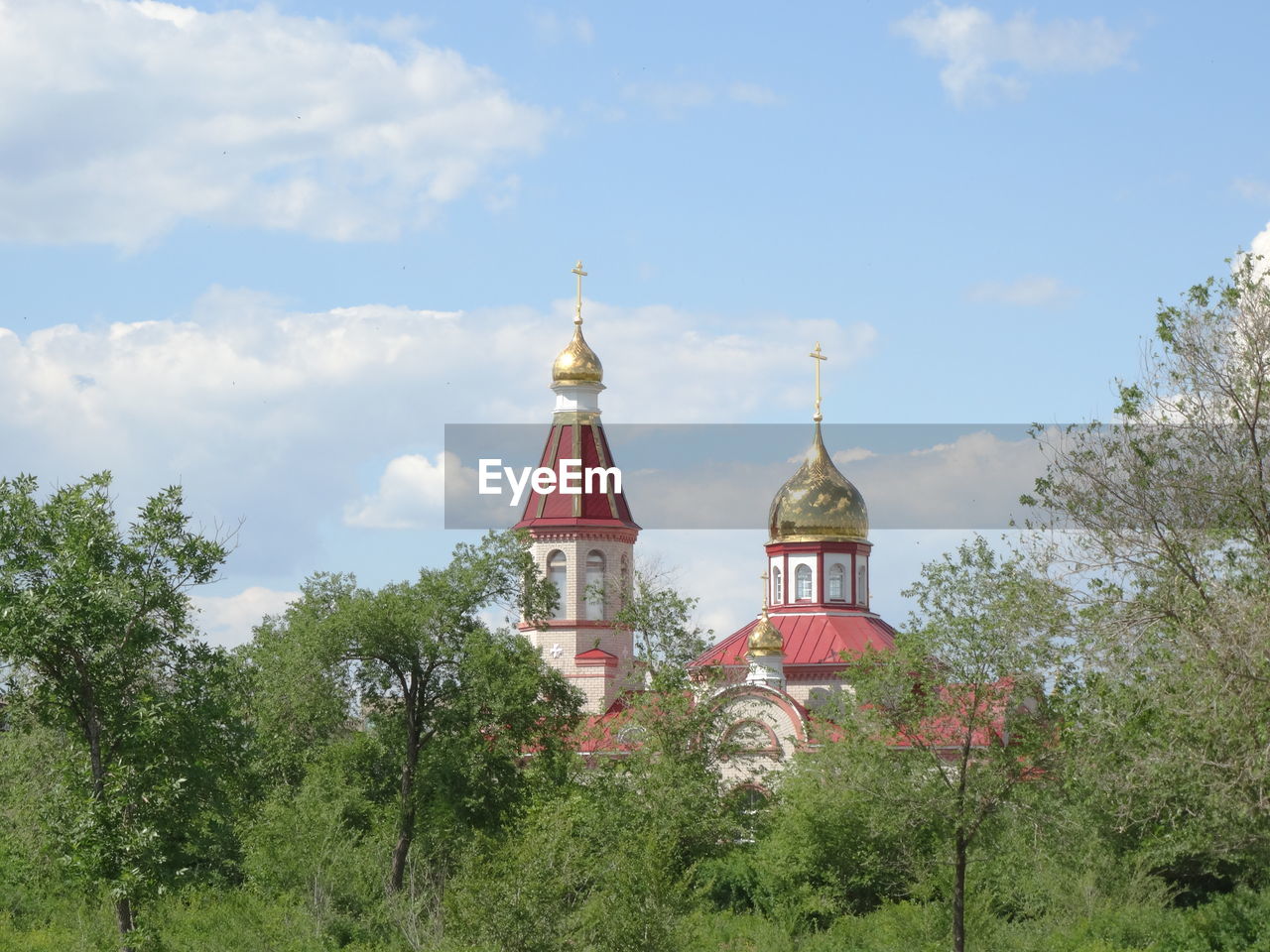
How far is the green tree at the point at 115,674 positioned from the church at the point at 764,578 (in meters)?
26.0

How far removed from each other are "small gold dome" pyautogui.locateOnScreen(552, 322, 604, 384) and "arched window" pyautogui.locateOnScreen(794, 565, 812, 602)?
9499 millimetres

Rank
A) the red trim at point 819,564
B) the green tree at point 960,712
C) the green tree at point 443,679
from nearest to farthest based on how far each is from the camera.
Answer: the green tree at point 960,712, the green tree at point 443,679, the red trim at point 819,564

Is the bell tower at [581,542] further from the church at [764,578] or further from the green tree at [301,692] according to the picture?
the green tree at [301,692]

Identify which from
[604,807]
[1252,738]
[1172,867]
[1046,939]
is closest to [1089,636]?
[1252,738]

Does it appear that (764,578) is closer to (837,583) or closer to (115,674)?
(837,583)

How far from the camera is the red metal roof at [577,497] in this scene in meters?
53.3

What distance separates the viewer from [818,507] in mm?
57438

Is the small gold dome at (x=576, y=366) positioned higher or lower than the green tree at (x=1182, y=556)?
higher

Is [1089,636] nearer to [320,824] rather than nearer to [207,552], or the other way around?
[207,552]

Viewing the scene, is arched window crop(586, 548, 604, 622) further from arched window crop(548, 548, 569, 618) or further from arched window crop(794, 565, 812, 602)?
arched window crop(794, 565, 812, 602)

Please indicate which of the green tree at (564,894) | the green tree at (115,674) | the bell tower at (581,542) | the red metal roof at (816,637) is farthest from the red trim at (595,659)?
the green tree at (115,674)

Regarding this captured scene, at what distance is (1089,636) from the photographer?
2019cm

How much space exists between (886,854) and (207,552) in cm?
1728

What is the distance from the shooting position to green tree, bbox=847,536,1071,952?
25.8 meters
